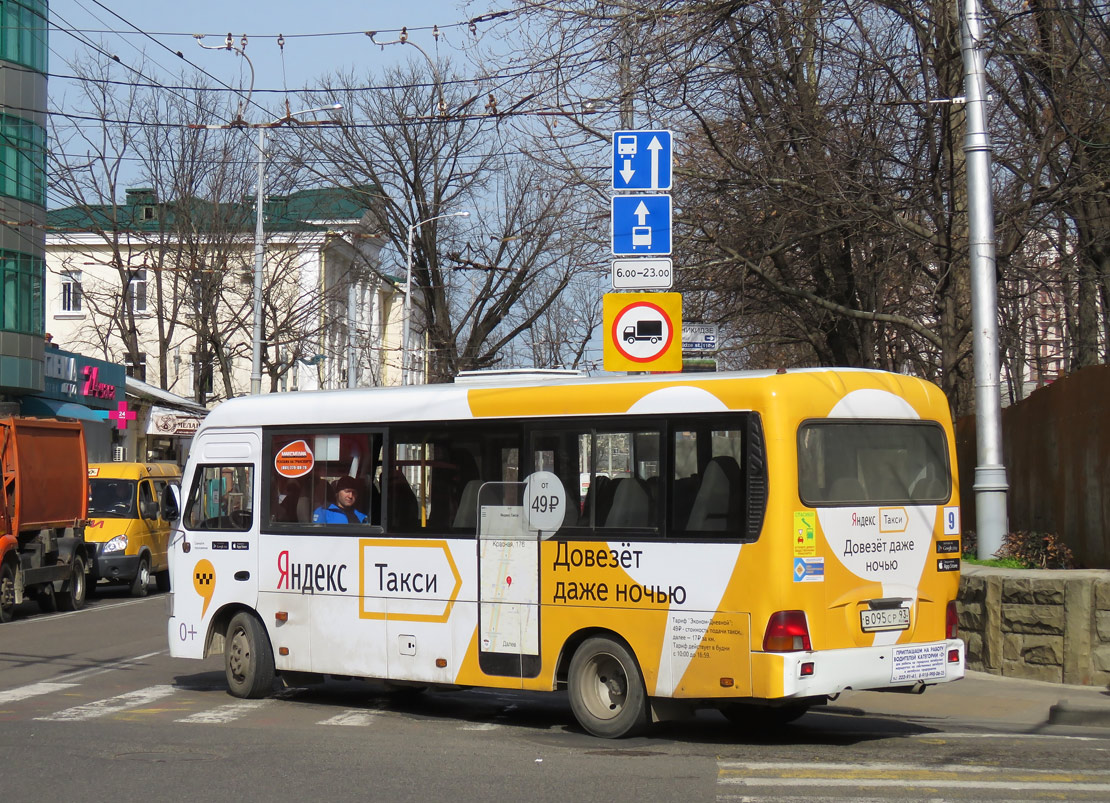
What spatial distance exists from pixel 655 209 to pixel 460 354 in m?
34.4

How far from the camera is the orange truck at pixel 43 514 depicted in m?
19.5

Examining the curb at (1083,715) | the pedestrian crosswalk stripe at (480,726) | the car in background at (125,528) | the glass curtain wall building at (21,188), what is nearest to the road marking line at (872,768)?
the curb at (1083,715)

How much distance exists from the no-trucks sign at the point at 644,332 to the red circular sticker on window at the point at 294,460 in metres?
3.17

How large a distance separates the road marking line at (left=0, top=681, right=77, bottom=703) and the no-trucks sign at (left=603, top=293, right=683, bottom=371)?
5957mm

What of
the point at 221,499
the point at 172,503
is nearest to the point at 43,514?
the point at 172,503

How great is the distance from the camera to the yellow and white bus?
905cm

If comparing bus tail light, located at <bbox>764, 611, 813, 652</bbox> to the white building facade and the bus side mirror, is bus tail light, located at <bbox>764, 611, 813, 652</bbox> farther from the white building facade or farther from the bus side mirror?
the white building facade

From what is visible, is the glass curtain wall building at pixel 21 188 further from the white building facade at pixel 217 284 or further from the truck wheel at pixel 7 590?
the truck wheel at pixel 7 590

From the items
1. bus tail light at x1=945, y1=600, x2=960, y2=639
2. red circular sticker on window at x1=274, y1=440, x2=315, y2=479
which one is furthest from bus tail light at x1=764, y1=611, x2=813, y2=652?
red circular sticker on window at x1=274, y1=440, x2=315, y2=479

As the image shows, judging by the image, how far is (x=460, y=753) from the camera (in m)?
9.21

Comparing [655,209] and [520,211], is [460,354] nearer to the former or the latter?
Answer: [520,211]

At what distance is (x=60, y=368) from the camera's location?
129 feet

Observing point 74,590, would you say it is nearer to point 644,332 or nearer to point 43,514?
point 43,514

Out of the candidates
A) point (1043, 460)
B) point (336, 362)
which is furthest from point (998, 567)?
point (336, 362)
